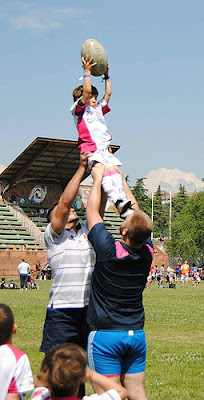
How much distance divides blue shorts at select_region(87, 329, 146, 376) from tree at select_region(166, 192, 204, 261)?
68675mm

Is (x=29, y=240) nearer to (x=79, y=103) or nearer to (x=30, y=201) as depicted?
(x=30, y=201)

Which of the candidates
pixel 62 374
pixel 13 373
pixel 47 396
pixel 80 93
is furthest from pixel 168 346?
pixel 62 374

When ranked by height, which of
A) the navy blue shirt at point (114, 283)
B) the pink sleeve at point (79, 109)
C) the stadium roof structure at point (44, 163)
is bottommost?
the navy blue shirt at point (114, 283)

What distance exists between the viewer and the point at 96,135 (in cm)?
627

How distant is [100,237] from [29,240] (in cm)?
5040

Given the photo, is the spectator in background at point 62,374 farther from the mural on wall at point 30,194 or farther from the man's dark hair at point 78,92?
the mural on wall at point 30,194

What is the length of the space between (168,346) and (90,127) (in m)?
7.16

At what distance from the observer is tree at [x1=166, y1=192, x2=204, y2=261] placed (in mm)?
73438

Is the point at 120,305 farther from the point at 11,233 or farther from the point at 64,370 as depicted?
the point at 11,233

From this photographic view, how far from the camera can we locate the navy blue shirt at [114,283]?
16.3ft

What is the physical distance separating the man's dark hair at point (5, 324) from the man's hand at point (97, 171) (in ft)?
5.41

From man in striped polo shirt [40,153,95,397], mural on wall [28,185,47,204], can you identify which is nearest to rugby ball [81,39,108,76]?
man in striped polo shirt [40,153,95,397]

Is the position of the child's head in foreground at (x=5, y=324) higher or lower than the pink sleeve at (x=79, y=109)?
lower

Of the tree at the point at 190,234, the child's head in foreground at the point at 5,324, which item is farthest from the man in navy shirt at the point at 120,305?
the tree at the point at 190,234
